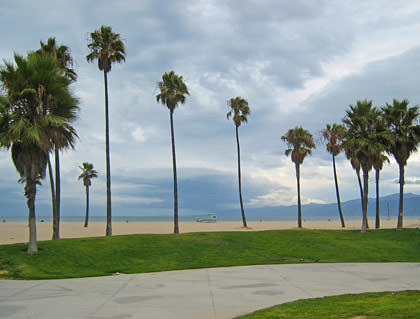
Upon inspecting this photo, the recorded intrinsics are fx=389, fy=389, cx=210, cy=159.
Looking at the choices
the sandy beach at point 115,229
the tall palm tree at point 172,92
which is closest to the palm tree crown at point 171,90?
the tall palm tree at point 172,92

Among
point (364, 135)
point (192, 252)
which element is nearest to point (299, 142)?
point (364, 135)

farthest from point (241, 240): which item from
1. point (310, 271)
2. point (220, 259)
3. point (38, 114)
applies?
point (38, 114)

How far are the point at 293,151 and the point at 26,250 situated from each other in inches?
1306

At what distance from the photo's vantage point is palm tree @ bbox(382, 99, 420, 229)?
1265 inches

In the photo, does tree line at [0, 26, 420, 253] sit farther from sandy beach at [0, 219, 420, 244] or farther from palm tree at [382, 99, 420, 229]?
sandy beach at [0, 219, 420, 244]

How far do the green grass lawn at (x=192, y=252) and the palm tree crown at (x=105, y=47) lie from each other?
1475 centimetres

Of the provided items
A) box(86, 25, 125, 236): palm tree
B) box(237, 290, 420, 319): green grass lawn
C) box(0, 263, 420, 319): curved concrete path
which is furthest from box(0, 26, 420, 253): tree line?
box(237, 290, 420, 319): green grass lawn

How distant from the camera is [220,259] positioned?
69.6ft

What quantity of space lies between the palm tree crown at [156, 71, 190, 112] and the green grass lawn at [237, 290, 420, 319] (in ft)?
94.9

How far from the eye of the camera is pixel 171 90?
122 ft

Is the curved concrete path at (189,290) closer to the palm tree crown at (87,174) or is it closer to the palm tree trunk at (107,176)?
the palm tree trunk at (107,176)

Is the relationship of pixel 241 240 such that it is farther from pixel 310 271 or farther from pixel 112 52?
pixel 112 52

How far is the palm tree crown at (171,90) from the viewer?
36906 millimetres

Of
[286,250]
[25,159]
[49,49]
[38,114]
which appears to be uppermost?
[49,49]
